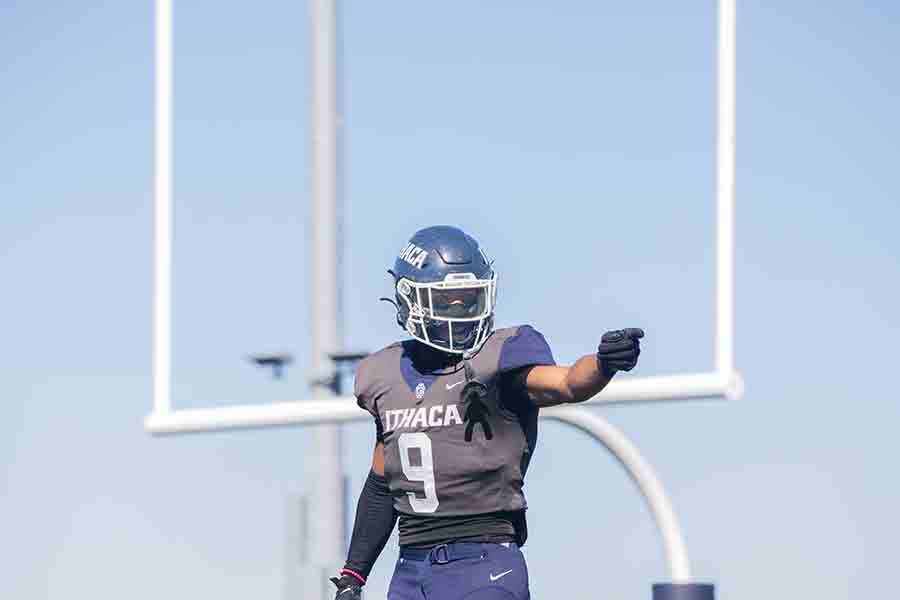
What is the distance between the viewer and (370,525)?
6.58m

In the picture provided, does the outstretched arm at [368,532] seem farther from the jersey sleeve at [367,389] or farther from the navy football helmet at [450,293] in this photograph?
the navy football helmet at [450,293]

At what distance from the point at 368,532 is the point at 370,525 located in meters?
0.02

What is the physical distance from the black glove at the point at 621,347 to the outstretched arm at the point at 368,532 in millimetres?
1158

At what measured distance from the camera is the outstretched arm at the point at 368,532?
6.54 metres

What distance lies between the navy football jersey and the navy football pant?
10 centimetres

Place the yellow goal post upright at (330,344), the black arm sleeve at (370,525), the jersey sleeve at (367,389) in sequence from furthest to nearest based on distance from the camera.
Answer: the yellow goal post upright at (330,344) < the black arm sleeve at (370,525) < the jersey sleeve at (367,389)

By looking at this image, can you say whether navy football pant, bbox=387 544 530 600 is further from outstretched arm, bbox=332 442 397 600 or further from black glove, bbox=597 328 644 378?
black glove, bbox=597 328 644 378

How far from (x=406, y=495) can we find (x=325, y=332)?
208 inches

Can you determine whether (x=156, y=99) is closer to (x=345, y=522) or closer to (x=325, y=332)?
(x=325, y=332)

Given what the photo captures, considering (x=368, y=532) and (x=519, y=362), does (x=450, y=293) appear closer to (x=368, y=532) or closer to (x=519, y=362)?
(x=519, y=362)

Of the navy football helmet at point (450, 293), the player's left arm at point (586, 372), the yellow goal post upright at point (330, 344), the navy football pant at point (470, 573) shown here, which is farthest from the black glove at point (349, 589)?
the yellow goal post upright at point (330, 344)

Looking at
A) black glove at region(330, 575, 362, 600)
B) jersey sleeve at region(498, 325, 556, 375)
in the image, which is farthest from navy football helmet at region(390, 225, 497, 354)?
black glove at region(330, 575, 362, 600)

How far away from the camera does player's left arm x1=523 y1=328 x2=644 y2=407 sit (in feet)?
18.3

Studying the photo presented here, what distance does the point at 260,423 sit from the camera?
429 inches
